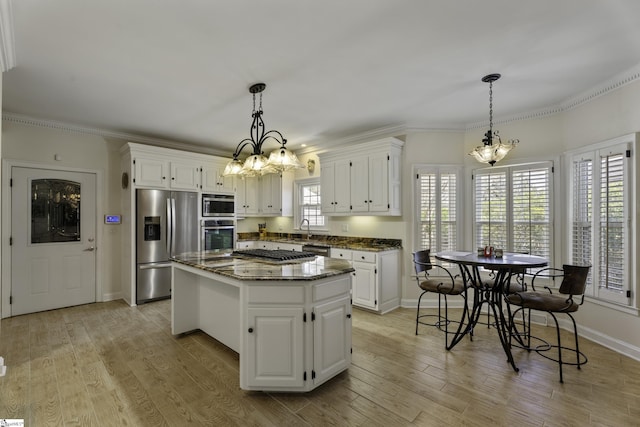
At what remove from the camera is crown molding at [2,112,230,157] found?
4.02 m

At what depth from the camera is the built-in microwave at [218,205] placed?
5.25 m

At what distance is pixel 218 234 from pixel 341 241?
6.99 ft

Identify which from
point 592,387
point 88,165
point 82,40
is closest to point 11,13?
point 82,40

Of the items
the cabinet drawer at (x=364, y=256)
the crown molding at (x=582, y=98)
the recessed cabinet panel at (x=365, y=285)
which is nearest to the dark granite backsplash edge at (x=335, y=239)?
the cabinet drawer at (x=364, y=256)

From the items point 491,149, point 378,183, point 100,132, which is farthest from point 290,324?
point 100,132

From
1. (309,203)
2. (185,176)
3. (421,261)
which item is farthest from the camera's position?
(309,203)

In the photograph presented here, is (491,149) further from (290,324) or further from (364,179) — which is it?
(290,324)

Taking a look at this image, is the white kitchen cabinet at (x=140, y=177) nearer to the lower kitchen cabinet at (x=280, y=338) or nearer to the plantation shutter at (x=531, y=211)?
the lower kitchen cabinet at (x=280, y=338)

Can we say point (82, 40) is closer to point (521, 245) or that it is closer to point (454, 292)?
point (454, 292)

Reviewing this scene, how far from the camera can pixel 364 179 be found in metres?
4.52

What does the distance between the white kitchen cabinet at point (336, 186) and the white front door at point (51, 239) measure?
347 cm

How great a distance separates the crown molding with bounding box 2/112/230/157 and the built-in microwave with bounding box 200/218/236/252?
139 cm

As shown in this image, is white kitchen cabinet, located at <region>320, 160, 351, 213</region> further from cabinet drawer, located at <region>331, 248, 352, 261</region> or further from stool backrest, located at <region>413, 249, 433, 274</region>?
stool backrest, located at <region>413, 249, 433, 274</region>

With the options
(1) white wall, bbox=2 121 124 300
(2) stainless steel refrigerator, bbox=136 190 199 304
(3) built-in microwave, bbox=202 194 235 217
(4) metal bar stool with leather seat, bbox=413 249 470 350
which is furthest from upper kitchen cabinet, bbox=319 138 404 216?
(1) white wall, bbox=2 121 124 300
